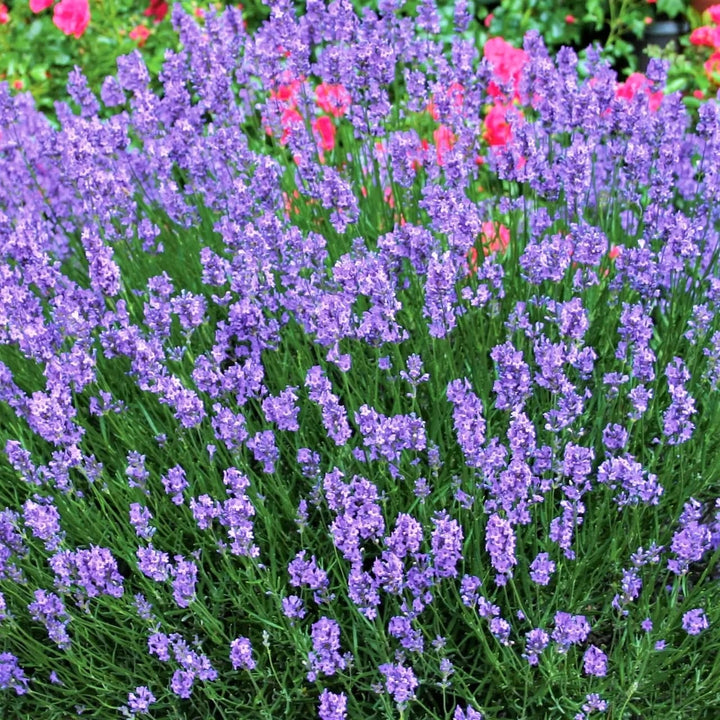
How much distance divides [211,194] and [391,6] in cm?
85

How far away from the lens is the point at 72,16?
5461 millimetres

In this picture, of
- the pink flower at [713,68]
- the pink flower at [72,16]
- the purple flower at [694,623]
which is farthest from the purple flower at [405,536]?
the pink flower at [72,16]

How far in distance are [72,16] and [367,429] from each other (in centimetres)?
434

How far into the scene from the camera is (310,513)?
2525mm

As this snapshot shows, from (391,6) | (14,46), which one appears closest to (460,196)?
(391,6)

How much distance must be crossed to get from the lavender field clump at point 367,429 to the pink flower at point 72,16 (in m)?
2.37

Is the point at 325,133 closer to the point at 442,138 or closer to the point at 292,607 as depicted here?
the point at 442,138

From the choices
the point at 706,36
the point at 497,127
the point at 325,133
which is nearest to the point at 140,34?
the point at 325,133

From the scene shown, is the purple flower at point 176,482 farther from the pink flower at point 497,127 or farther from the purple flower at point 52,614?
the pink flower at point 497,127

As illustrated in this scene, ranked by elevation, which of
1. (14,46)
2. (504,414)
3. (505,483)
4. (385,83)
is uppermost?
(14,46)

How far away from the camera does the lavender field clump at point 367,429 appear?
2.06 meters

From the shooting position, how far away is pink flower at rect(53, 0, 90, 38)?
5445 millimetres

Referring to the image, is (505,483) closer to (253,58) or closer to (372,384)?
(372,384)

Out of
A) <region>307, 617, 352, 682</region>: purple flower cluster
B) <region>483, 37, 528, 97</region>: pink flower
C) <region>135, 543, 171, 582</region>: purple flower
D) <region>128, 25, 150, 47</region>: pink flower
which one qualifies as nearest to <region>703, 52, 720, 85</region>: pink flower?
<region>483, 37, 528, 97</region>: pink flower
